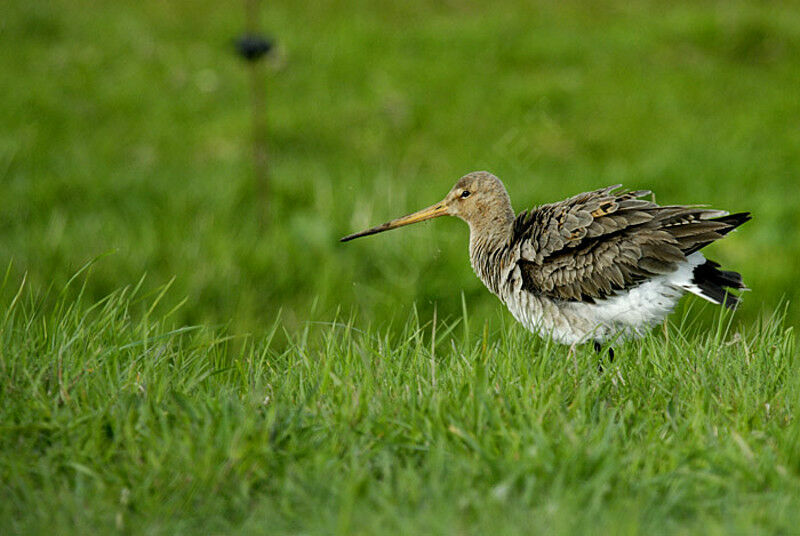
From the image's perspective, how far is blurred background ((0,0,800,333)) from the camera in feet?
21.5

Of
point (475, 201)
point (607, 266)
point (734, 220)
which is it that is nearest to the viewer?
point (734, 220)

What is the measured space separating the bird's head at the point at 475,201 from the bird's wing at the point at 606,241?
0.34 meters

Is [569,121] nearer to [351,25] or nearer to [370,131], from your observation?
[370,131]

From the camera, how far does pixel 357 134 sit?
9.49m

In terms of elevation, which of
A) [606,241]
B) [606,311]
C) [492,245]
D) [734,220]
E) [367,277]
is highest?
[734,220]

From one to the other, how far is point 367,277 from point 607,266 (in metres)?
2.78

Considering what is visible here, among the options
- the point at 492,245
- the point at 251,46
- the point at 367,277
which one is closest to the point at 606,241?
the point at 492,245

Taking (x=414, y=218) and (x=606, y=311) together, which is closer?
(x=606, y=311)

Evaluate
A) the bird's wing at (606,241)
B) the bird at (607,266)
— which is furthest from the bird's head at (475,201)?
the bird's wing at (606,241)

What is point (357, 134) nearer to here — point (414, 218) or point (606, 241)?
point (414, 218)

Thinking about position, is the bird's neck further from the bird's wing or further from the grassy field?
the grassy field

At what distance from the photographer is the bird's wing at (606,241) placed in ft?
13.3

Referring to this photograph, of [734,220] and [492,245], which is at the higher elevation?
[734,220]

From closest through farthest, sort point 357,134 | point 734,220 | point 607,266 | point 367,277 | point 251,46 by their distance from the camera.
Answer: point 734,220 < point 607,266 < point 251,46 < point 367,277 < point 357,134
